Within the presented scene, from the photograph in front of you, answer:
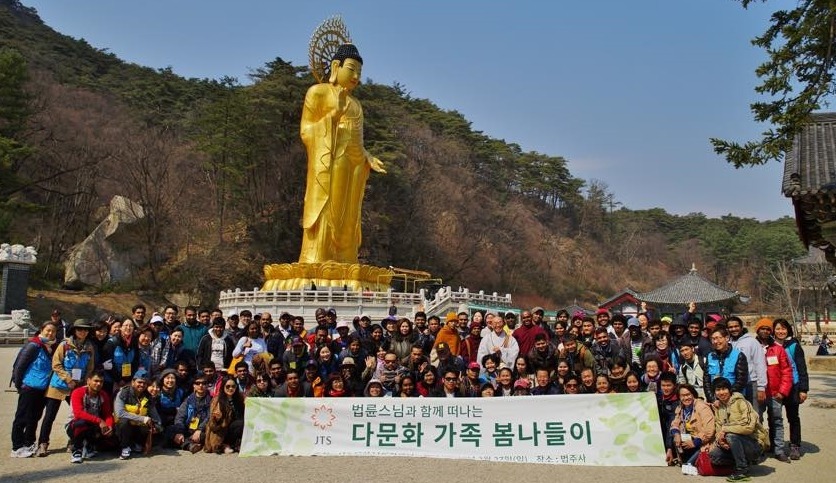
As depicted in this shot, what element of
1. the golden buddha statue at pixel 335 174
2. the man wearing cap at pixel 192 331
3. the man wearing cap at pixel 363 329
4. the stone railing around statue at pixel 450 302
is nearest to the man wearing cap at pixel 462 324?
the man wearing cap at pixel 363 329

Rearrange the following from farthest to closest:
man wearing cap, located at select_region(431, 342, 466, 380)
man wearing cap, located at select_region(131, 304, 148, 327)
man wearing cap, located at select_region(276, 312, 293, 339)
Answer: man wearing cap, located at select_region(276, 312, 293, 339) < man wearing cap, located at select_region(131, 304, 148, 327) < man wearing cap, located at select_region(431, 342, 466, 380)

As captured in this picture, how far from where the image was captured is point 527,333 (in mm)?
7395

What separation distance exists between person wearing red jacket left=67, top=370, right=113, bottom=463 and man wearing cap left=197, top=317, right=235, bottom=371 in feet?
4.27

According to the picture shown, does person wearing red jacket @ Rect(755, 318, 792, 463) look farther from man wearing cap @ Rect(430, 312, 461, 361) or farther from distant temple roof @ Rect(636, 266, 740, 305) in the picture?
distant temple roof @ Rect(636, 266, 740, 305)

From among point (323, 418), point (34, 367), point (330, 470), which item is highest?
point (34, 367)

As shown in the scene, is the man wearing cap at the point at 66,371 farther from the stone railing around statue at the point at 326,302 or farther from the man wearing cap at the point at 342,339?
the stone railing around statue at the point at 326,302

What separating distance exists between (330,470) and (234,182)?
27419 millimetres

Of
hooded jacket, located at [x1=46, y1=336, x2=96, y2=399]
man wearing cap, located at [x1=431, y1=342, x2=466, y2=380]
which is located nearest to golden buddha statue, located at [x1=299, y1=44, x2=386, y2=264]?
man wearing cap, located at [x1=431, y1=342, x2=466, y2=380]

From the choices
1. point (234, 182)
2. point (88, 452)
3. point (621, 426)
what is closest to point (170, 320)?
point (88, 452)

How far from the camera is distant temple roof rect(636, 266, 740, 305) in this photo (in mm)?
24094

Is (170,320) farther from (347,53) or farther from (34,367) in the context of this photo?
(347,53)

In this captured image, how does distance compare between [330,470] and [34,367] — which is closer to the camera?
[330,470]

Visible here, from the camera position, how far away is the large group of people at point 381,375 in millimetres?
5703

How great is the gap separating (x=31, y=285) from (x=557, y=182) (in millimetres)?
41232
